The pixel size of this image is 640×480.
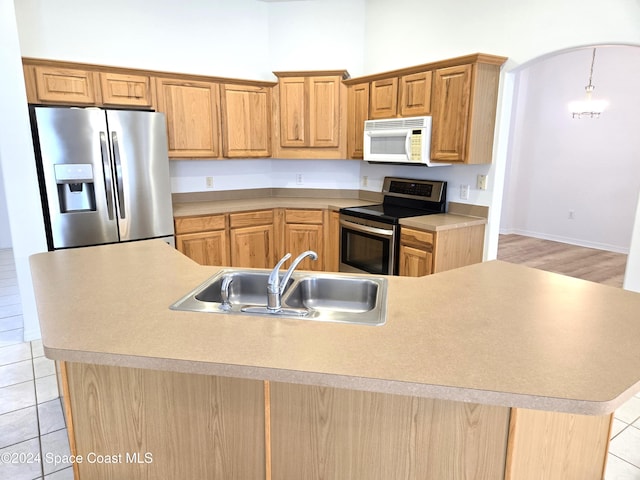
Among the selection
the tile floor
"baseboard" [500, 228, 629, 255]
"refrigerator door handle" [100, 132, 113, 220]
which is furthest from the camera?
"baseboard" [500, 228, 629, 255]

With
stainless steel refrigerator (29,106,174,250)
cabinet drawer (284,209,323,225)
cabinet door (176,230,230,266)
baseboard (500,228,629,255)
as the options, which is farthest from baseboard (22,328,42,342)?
baseboard (500,228,629,255)

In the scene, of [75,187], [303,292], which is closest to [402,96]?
[303,292]

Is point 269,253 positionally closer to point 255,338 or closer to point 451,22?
point 451,22

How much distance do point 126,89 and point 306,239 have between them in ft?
6.90

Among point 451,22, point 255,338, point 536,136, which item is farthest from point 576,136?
point 255,338

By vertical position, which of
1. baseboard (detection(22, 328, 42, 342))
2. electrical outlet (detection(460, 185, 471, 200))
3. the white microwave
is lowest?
baseboard (detection(22, 328, 42, 342))

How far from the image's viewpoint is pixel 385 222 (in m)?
3.53

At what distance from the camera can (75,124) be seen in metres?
3.04

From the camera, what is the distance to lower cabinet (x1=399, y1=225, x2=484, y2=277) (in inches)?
126

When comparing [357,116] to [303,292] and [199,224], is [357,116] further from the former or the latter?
[303,292]

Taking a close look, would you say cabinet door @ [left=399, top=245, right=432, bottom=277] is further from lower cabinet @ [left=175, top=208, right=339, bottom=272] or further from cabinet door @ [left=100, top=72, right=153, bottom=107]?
cabinet door @ [left=100, top=72, right=153, bottom=107]

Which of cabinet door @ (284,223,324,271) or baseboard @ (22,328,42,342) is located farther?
cabinet door @ (284,223,324,271)

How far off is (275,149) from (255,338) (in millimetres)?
3416

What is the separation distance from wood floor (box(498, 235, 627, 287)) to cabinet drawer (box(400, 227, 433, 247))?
2.45m
